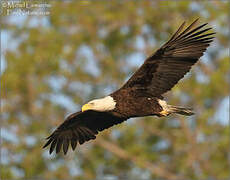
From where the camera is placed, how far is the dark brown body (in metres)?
7.62

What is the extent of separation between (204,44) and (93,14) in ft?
32.7

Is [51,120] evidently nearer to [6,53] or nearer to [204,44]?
[6,53]

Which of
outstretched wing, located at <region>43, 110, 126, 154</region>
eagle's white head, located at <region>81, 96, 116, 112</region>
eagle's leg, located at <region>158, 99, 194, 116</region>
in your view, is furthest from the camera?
outstretched wing, located at <region>43, 110, 126, 154</region>

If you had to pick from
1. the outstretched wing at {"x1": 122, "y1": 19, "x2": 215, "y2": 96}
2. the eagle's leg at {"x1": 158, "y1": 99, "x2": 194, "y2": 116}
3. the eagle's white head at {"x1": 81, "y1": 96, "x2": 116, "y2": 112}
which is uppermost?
the outstretched wing at {"x1": 122, "y1": 19, "x2": 215, "y2": 96}

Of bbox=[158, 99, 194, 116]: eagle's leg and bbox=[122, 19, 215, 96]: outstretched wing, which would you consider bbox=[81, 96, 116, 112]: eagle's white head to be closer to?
bbox=[122, 19, 215, 96]: outstretched wing

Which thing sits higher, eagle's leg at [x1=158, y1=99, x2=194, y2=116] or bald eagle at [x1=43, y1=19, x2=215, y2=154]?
bald eagle at [x1=43, y1=19, x2=215, y2=154]

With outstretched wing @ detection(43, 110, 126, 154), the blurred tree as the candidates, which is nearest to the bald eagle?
outstretched wing @ detection(43, 110, 126, 154)

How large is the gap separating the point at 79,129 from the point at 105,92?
8.24 metres

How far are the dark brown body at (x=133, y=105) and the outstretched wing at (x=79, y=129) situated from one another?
0.71 meters

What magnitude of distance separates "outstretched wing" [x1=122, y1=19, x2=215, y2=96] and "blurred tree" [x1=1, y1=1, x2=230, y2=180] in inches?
321

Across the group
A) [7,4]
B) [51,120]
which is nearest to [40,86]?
[51,120]

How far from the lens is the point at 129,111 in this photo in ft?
25.0

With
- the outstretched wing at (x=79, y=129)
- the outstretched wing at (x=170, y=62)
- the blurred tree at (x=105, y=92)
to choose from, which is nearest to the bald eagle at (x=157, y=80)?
the outstretched wing at (x=170, y=62)

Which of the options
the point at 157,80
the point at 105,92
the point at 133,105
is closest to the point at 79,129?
the point at 133,105
